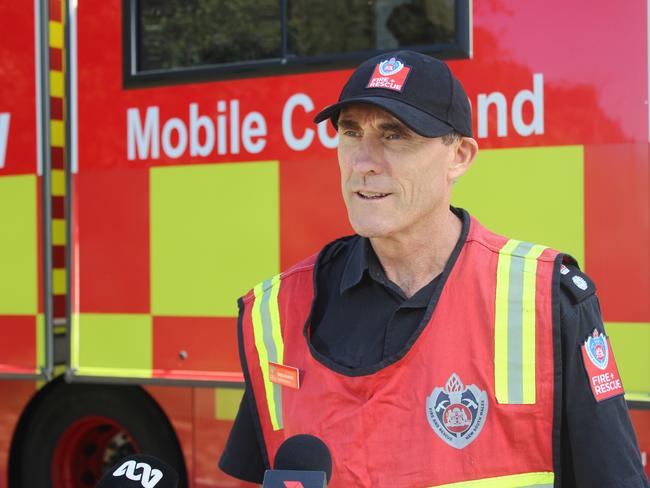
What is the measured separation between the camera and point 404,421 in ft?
4.42

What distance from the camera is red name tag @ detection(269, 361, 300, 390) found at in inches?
57.2

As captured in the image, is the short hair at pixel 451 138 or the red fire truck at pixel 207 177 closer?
the short hair at pixel 451 138

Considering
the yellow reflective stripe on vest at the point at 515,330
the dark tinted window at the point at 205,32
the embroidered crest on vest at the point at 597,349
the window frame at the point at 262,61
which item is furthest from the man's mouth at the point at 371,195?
→ the dark tinted window at the point at 205,32

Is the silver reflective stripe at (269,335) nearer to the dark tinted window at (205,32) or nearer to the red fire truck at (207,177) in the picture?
the red fire truck at (207,177)

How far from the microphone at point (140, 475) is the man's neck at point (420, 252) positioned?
0.51 meters

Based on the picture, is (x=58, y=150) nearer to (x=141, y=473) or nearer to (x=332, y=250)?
(x=332, y=250)

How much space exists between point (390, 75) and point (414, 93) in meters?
0.05

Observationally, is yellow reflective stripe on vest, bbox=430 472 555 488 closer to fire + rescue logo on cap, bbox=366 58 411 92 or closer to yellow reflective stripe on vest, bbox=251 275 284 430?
yellow reflective stripe on vest, bbox=251 275 284 430

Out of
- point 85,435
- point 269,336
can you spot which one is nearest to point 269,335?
point 269,336

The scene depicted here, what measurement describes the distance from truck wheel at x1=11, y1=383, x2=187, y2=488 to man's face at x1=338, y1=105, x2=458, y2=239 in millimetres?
2004

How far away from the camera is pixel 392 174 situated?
1416 mm

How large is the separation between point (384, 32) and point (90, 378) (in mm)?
1624

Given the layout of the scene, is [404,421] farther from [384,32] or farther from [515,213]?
[384,32]

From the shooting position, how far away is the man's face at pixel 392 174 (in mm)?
1411
